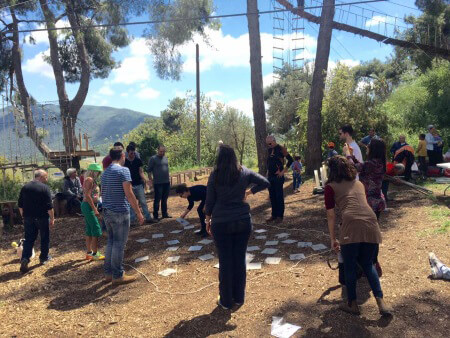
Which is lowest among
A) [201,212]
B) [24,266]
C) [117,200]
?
[24,266]

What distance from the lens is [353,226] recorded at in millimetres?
3330

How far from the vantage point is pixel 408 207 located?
26.6 ft

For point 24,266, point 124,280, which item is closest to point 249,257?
point 124,280

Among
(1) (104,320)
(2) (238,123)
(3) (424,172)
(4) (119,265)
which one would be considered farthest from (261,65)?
(2) (238,123)

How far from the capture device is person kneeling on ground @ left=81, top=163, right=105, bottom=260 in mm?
5345

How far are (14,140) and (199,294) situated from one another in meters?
10.2

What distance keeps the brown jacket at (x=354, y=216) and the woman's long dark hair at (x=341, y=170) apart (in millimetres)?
Answer: 49

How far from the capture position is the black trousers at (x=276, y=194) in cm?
719

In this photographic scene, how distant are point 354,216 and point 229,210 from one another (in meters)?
1.15

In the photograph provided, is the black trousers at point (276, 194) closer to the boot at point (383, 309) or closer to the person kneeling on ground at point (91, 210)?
the person kneeling on ground at point (91, 210)

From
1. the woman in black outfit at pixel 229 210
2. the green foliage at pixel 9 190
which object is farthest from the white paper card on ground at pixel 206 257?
the green foliage at pixel 9 190

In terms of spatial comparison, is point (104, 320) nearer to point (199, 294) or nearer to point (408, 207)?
point (199, 294)

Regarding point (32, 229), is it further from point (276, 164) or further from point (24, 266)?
point (276, 164)

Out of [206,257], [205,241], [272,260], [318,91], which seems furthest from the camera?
[318,91]
